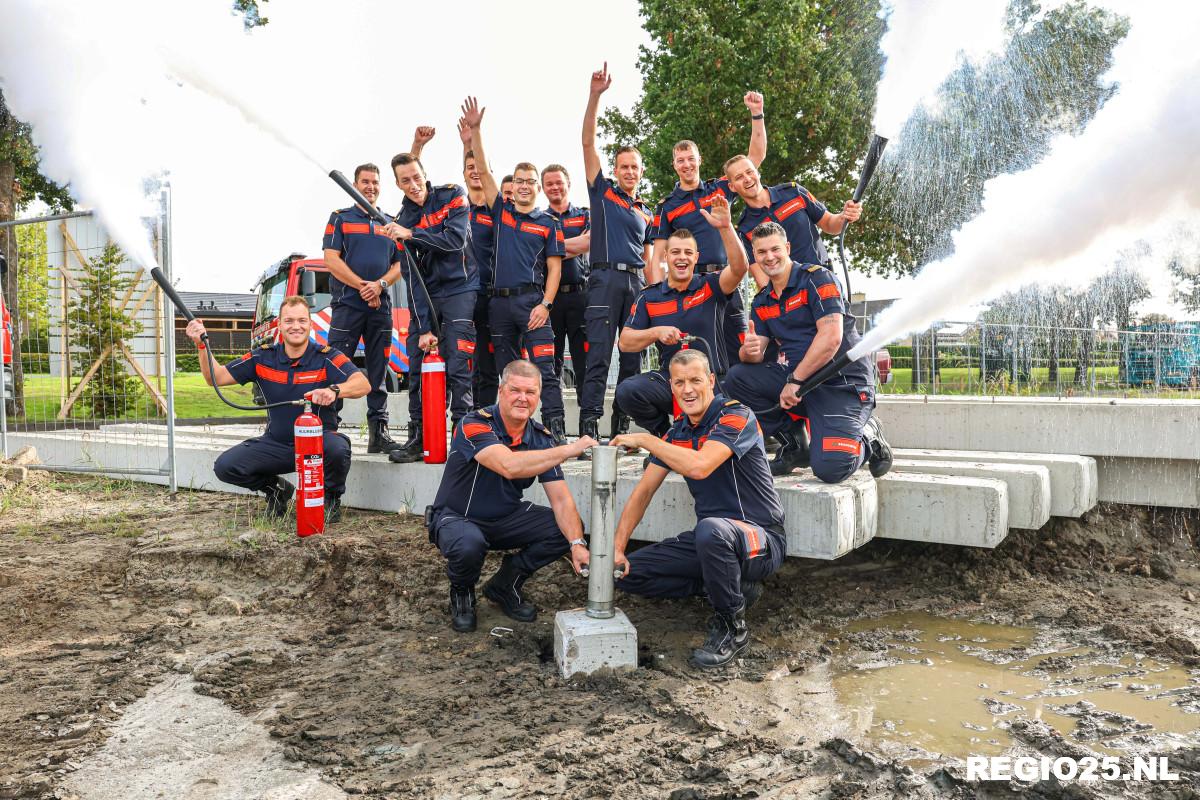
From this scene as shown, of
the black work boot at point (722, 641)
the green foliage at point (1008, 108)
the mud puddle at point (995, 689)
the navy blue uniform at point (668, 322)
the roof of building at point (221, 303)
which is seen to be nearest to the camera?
the mud puddle at point (995, 689)

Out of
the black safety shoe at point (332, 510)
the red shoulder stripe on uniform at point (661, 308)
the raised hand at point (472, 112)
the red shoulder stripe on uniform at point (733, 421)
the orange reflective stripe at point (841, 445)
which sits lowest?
the black safety shoe at point (332, 510)

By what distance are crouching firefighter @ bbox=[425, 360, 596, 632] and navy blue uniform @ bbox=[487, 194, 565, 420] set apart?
170 cm

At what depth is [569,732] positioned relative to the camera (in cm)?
335

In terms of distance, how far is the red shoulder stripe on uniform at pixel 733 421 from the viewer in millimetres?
4234

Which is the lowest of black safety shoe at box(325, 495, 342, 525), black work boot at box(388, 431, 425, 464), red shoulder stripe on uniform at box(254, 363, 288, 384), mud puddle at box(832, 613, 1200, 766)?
mud puddle at box(832, 613, 1200, 766)

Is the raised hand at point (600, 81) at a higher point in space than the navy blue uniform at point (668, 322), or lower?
higher

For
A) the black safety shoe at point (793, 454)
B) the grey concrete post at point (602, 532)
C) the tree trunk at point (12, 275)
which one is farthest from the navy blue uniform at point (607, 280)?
the tree trunk at point (12, 275)

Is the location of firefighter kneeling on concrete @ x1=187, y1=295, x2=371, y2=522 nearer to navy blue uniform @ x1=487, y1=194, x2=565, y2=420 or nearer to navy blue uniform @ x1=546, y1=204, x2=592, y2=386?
navy blue uniform @ x1=487, y1=194, x2=565, y2=420

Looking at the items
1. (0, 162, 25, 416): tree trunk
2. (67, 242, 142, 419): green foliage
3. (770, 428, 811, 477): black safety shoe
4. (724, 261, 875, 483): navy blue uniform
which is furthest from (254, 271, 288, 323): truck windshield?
(770, 428, 811, 477): black safety shoe

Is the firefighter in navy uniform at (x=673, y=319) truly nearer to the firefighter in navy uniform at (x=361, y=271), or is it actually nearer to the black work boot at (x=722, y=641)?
the black work boot at (x=722, y=641)

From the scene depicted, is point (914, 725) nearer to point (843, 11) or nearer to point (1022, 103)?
point (1022, 103)

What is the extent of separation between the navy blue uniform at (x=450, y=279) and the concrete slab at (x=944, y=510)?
2956 millimetres

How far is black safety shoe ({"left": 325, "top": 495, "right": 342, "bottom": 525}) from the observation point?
20.2 feet

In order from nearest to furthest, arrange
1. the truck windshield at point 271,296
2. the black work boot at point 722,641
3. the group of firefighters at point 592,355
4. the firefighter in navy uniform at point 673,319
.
→ the black work boot at point 722,641, the group of firefighters at point 592,355, the firefighter in navy uniform at point 673,319, the truck windshield at point 271,296
